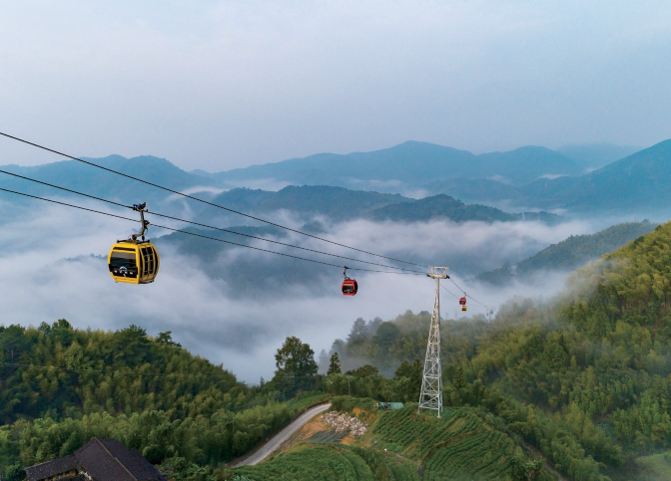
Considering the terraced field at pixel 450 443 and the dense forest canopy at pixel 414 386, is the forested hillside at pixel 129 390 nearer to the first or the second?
the dense forest canopy at pixel 414 386

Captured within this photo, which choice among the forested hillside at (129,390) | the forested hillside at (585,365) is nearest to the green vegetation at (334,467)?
the forested hillside at (129,390)

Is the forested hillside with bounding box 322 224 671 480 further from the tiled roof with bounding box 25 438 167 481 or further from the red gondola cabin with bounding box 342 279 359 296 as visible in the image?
the tiled roof with bounding box 25 438 167 481

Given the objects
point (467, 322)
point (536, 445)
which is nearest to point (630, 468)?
point (536, 445)

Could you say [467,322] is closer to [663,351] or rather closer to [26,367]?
[663,351]

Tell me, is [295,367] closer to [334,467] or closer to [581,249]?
[334,467]

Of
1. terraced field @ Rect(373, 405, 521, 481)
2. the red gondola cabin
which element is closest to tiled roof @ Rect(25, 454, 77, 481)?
the red gondola cabin
